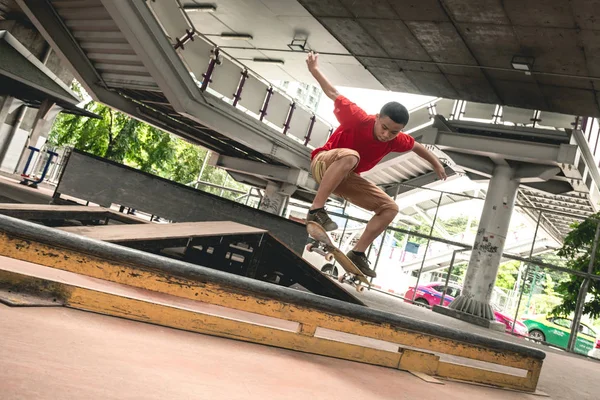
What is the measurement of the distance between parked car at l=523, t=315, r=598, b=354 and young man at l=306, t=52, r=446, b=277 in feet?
47.6

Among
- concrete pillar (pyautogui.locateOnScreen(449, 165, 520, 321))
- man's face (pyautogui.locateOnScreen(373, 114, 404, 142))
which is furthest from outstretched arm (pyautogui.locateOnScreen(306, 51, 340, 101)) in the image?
concrete pillar (pyautogui.locateOnScreen(449, 165, 520, 321))

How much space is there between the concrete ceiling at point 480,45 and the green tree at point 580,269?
6.84m

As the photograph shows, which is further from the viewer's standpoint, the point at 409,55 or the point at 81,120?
the point at 81,120

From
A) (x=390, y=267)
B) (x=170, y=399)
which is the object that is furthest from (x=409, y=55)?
(x=390, y=267)

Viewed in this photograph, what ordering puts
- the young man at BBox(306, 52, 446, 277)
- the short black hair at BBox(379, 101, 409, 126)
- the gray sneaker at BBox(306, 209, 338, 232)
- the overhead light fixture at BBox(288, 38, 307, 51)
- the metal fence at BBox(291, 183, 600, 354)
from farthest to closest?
the overhead light fixture at BBox(288, 38, 307, 51)
the metal fence at BBox(291, 183, 600, 354)
the gray sneaker at BBox(306, 209, 338, 232)
the young man at BBox(306, 52, 446, 277)
the short black hair at BBox(379, 101, 409, 126)

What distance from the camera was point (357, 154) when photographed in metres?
4.55

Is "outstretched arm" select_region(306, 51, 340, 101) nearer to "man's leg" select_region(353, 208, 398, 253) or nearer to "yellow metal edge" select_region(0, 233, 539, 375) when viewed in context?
"man's leg" select_region(353, 208, 398, 253)

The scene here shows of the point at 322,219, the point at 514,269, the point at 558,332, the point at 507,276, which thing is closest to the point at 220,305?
the point at 322,219

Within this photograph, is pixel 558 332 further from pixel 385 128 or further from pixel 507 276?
pixel 507 276

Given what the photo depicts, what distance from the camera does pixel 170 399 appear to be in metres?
1.87

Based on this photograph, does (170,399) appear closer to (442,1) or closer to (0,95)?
(442,1)

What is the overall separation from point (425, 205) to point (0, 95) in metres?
24.8

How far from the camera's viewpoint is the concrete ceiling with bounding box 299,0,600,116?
7.80m

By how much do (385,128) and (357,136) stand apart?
0.37m
